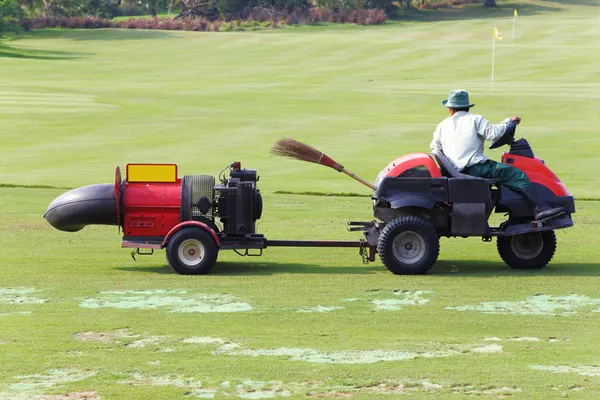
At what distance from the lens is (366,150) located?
1033 inches

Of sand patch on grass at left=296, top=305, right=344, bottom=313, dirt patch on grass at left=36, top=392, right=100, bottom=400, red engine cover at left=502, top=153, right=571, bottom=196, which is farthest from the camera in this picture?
red engine cover at left=502, top=153, right=571, bottom=196

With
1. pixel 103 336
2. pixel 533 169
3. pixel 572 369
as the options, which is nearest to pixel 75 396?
pixel 103 336

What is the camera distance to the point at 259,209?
11.6 m

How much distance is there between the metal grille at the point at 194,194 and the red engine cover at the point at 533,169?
312cm

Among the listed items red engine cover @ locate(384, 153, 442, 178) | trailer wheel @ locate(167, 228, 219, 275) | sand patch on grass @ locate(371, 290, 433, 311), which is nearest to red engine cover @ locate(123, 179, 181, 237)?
trailer wheel @ locate(167, 228, 219, 275)

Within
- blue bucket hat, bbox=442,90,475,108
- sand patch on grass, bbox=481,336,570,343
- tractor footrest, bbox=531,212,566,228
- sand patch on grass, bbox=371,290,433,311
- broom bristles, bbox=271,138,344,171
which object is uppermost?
blue bucket hat, bbox=442,90,475,108

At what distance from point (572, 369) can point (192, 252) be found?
16.0 feet

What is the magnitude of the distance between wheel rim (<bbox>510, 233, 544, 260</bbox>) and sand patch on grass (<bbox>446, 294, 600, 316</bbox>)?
1768 mm

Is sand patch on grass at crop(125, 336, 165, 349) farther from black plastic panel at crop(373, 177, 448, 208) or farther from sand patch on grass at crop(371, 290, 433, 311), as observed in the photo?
black plastic panel at crop(373, 177, 448, 208)

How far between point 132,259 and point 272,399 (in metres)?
5.93

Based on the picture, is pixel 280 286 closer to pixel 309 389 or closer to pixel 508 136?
pixel 508 136

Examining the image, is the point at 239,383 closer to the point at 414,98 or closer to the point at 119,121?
the point at 119,121

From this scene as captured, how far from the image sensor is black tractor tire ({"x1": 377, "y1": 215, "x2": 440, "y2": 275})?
11234mm

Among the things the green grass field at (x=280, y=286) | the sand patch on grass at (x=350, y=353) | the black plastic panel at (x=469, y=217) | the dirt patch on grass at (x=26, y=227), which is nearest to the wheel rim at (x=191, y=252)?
the green grass field at (x=280, y=286)
